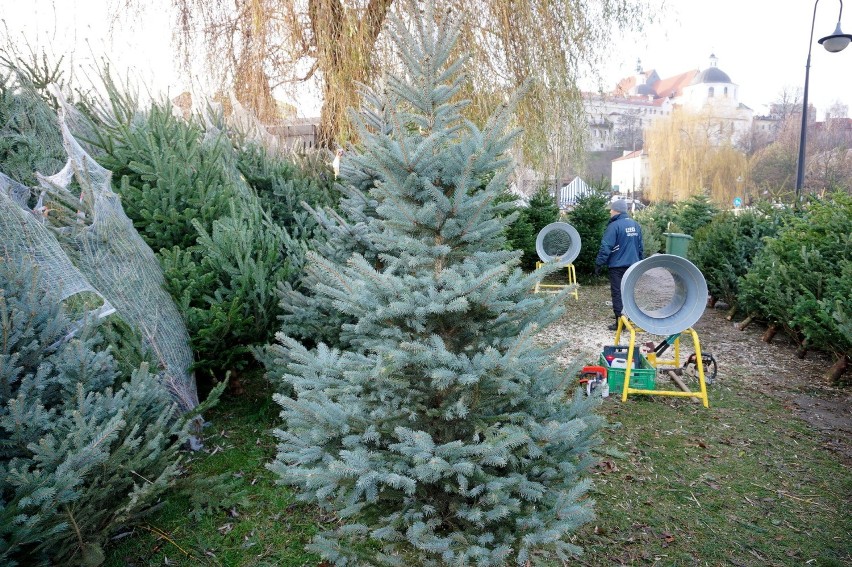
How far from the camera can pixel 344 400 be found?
2137mm

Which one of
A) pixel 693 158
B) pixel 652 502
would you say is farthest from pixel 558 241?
pixel 693 158

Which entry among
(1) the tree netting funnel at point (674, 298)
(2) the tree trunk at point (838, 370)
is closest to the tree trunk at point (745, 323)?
(2) the tree trunk at point (838, 370)

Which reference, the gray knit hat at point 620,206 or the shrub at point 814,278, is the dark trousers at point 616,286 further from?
the shrub at point 814,278

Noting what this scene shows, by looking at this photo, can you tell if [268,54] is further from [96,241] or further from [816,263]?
[816,263]

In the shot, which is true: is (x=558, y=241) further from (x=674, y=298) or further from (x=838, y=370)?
(x=674, y=298)

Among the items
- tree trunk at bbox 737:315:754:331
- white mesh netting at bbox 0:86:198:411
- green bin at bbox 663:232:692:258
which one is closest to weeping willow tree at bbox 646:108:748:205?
green bin at bbox 663:232:692:258

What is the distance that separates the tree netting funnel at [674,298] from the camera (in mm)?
4492

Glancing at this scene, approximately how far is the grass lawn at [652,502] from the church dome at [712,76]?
82.8 metres

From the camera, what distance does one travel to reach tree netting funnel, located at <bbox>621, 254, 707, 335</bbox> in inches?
177

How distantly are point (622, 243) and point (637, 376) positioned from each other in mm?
2870

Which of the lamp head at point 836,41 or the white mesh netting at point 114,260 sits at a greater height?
the lamp head at point 836,41

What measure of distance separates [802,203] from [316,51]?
26.8 feet

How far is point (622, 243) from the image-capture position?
7227 millimetres

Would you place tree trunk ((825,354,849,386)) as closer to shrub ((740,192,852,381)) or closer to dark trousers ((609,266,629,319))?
shrub ((740,192,852,381))
